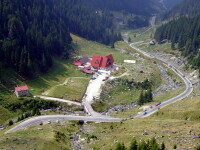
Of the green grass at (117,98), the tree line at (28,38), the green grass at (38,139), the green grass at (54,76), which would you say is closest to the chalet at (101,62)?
the green grass at (54,76)

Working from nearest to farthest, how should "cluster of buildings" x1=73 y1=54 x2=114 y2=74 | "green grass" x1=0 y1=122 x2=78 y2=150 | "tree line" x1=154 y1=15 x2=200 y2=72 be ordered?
"green grass" x1=0 y1=122 x2=78 y2=150 → "cluster of buildings" x1=73 y1=54 x2=114 y2=74 → "tree line" x1=154 y1=15 x2=200 y2=72

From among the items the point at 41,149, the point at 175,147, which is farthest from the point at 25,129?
the point at 175,147

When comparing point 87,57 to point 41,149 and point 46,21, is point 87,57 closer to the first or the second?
point 46,21

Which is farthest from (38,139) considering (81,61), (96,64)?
(81,61)

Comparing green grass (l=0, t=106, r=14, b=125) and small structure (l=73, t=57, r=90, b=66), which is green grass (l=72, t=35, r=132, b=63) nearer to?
small structure (l=73, t=57, r=90, b=66)

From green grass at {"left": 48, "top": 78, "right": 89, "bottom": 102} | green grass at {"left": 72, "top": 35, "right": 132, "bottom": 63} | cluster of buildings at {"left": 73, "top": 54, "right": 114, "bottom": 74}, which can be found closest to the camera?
green grass at {"left": 48, "top": 78, "right": 89, "bottom": 102}

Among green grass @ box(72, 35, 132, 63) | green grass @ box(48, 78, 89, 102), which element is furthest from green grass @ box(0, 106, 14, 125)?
green grass @ box(72, 35, 132, 63)

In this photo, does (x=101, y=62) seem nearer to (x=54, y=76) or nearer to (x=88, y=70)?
(x=88, y=70)

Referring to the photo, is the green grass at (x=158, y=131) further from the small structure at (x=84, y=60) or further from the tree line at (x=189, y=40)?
the tree line at (x=189, y=40)
